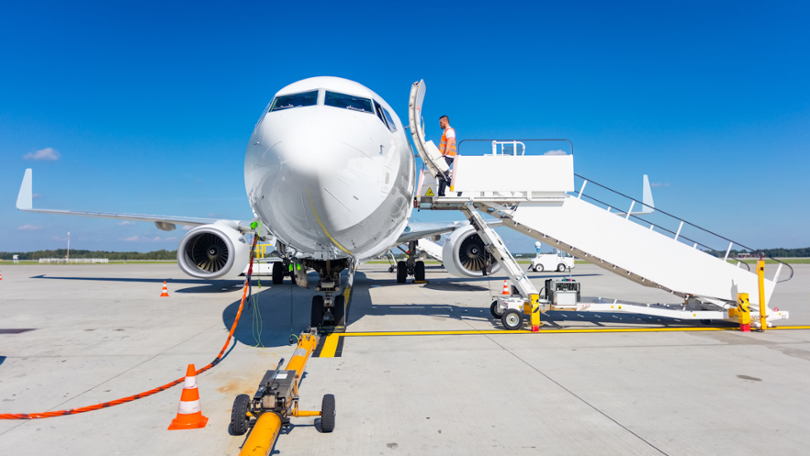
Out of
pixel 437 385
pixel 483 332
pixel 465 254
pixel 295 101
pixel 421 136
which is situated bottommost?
pixel 437 385

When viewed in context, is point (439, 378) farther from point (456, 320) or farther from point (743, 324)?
point (743, 324)

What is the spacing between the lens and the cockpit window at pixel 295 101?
5.44 meters

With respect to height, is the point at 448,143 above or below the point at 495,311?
above

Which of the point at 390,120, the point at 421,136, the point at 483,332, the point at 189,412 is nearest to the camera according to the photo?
the point at 189,412

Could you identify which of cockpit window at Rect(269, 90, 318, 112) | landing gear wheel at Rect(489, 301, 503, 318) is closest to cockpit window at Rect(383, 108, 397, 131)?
cockpit window at Rect(269, 90, 318, 112)

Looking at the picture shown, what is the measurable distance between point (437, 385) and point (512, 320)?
3777mm

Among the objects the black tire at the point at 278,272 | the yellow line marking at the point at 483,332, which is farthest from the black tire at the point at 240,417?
the black tire at the point at 278,272

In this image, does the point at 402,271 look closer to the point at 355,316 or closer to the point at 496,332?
the point at 355,316

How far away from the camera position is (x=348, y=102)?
5.62 metres

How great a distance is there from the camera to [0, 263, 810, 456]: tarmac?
360 cm

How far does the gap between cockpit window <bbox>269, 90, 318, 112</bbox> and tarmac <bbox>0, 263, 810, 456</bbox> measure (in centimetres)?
329

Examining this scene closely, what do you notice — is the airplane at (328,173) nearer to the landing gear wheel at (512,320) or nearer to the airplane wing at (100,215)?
the landing gear wheel at (512,320)

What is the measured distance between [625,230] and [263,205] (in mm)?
7073

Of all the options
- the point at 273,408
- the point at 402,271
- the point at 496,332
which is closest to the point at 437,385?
the point at 273,408
